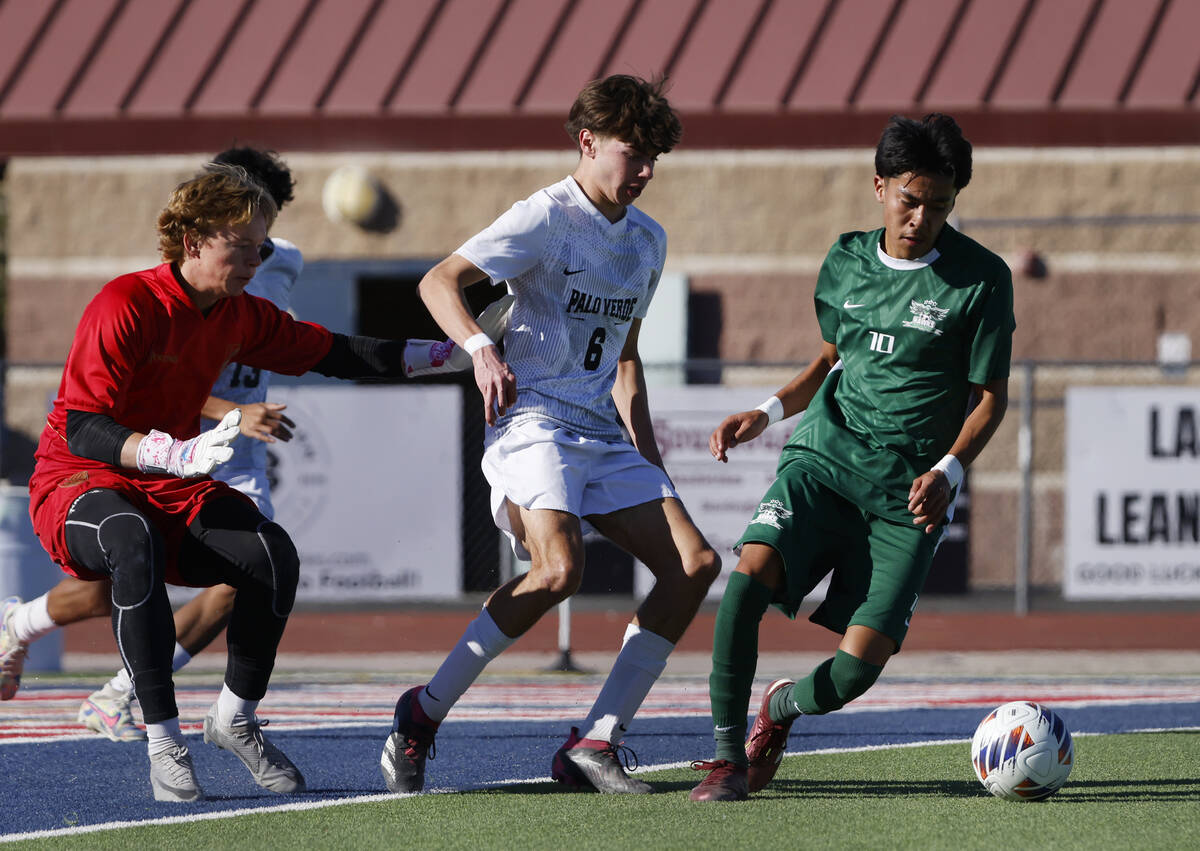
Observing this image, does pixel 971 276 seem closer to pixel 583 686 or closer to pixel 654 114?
pixel 654 114

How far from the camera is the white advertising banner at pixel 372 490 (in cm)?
1175

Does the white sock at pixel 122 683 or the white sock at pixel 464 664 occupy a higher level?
the white sock at pixel 464 664

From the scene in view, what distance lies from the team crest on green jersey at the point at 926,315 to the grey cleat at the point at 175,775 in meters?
2.70

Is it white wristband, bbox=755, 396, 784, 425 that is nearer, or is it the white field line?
the white field line

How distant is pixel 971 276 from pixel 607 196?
1.22 meters

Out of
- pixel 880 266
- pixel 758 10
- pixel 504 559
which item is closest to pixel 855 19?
pixel 758 10

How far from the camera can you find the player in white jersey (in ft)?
17.7

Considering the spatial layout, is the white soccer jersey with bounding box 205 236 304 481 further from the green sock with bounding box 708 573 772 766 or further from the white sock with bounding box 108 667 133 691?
the green sock with bounding box 708 573 772 766

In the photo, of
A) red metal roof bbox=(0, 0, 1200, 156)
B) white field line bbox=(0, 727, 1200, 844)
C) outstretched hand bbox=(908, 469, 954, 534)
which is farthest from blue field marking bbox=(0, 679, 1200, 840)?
red metal roof bbox=(0, 0, 1200, 156)

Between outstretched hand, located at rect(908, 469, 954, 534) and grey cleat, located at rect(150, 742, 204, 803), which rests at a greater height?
outstretched hand, located at rect(908, 469, 954, 534)

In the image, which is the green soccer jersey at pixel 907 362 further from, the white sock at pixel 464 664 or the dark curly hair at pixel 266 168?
the dark curly hair at pixel 266 168

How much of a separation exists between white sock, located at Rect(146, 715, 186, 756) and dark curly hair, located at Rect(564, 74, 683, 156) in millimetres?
2304

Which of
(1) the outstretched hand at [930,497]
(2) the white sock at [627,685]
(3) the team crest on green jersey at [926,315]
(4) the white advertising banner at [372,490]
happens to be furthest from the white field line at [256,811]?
(4) the white advertising banner at [372,490]

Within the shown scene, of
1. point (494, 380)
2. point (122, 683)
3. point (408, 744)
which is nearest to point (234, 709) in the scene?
point (408, 744)
